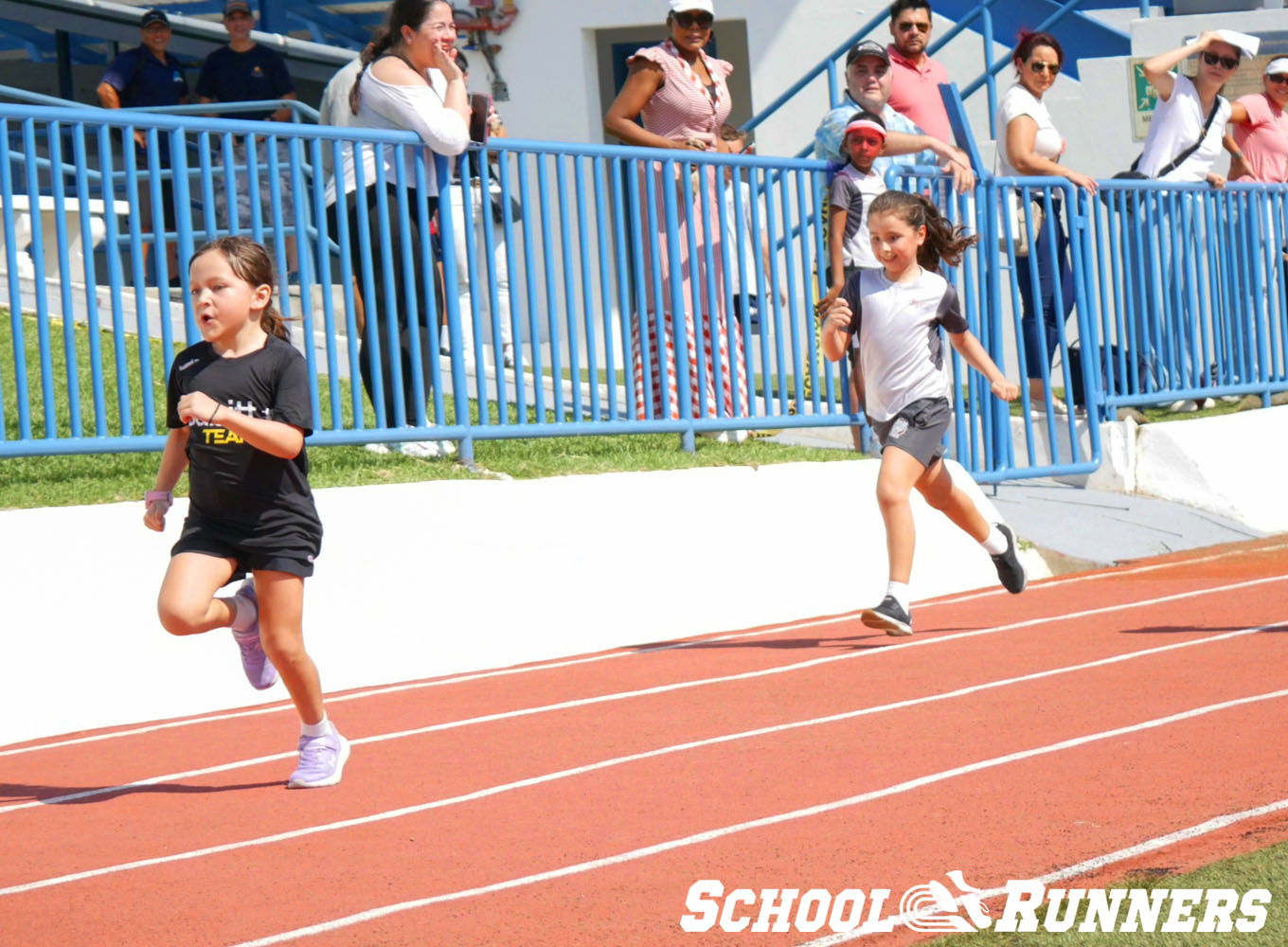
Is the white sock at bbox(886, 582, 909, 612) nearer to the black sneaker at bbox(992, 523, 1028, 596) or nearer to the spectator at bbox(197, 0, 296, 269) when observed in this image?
the black sneaker at bbox(992, 523, 1028, 596)

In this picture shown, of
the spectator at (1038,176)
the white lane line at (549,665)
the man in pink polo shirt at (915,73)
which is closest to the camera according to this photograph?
the white lane line at (549,665)

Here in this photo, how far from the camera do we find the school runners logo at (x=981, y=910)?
378cm

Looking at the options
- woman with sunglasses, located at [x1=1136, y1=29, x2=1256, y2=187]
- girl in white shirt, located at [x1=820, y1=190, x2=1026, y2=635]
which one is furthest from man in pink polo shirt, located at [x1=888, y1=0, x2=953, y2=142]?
girl in white shirt, located at [x1=820, y1=190, x2=1026, y2=635]

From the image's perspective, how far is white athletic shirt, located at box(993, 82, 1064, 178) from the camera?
1207cm

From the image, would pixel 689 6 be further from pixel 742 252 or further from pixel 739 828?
Result: pixel 739 828

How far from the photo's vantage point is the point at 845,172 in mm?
10453

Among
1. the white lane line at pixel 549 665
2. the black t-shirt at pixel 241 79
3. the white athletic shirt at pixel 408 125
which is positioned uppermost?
the black t-shirt at pixel 241 79

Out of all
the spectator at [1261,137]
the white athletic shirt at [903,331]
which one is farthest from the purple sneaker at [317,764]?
the spectator at [1261,137]

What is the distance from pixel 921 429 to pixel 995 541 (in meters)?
0.63

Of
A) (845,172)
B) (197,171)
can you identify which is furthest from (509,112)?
(197,171)

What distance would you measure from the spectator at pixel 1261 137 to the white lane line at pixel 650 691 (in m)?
5.25

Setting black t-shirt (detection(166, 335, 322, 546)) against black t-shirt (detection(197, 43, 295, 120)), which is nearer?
black t-shirt (detection(166, 335, 322, 546))

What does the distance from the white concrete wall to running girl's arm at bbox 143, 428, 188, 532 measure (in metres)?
1.53

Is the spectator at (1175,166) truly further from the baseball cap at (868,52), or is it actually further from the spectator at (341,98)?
the spectator at (341,98)
